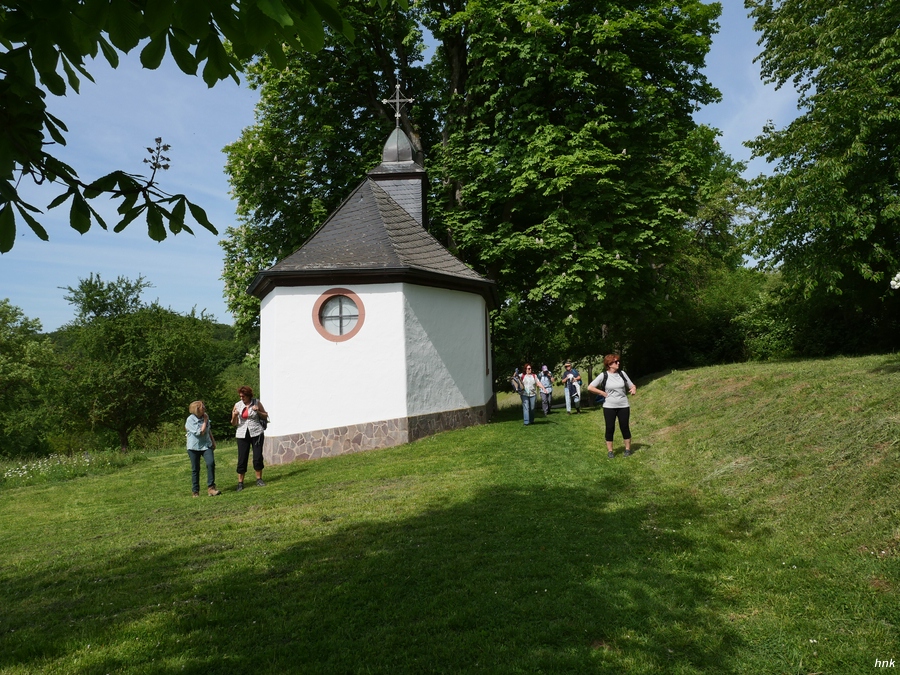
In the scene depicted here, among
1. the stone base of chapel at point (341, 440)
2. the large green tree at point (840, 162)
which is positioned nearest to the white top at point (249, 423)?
the stone base of chapel at point (341, 440)

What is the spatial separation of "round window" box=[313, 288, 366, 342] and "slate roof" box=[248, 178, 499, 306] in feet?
1.13

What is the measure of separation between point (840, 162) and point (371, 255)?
11556 mm

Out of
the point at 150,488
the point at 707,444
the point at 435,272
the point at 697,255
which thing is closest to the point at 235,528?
the point at 150,488

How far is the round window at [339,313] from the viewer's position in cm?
1378

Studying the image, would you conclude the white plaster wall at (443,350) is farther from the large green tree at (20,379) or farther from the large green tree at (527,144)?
the large green tree at (20,379)

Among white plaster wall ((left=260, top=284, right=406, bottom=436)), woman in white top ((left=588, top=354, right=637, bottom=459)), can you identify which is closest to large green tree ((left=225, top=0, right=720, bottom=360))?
white plaster wall ((left=260, top=284, right=406, bottom=436))

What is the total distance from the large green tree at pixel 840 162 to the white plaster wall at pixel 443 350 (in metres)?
8.68

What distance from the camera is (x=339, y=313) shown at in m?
13.9

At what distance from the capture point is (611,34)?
17219mm

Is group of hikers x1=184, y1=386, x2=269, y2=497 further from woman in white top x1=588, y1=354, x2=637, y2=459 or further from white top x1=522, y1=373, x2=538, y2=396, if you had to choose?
white top x1=522, y1=373, x2=538, y2=396

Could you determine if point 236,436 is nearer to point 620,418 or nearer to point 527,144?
point 620,418

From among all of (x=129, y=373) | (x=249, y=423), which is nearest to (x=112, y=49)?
(x=249, y=423)

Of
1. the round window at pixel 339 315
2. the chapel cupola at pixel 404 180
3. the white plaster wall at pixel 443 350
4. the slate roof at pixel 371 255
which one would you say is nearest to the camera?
the slate roof at pixel 371 255

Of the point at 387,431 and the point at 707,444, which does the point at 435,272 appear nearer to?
the point at 387,431
